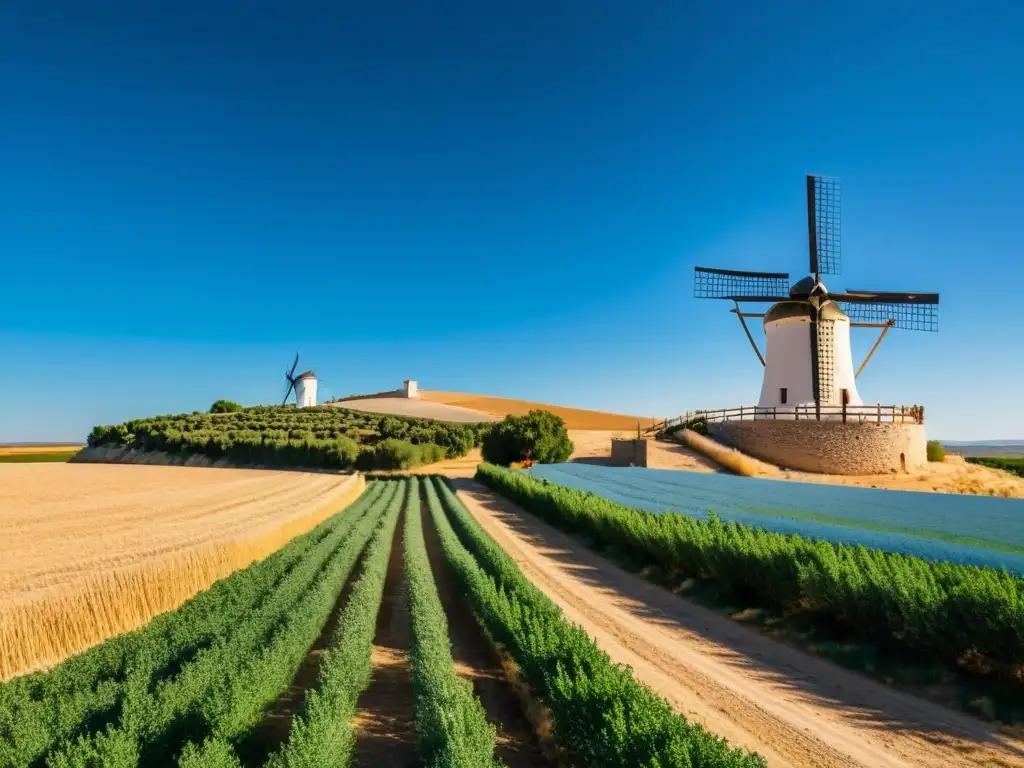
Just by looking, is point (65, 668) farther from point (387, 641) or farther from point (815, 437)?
point (815, 437)

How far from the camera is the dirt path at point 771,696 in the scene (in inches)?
217

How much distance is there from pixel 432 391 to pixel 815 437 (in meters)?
84.5

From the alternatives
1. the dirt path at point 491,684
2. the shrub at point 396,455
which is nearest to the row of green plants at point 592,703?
the dirt path at point 491,684

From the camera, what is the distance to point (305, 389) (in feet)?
282

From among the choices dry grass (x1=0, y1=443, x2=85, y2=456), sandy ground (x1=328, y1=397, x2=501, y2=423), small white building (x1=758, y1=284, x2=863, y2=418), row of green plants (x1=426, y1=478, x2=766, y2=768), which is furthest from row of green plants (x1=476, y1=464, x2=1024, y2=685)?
dry grass (x1=0, y1=443, x2=85, y2=456)

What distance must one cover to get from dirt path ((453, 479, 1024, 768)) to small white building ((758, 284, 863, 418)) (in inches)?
969

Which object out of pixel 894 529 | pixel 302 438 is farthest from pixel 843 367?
pixel 302 438

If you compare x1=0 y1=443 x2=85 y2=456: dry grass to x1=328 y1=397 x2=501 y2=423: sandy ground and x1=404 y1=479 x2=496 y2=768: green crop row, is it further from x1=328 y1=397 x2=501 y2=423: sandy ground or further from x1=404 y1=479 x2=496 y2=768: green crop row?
x1=404 y1=479 x2=496 y2=768: green crop row

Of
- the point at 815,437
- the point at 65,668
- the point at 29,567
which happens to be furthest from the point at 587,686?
the point at 815,437

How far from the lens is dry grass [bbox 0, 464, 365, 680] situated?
666 centimetres

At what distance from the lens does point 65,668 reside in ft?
18.9

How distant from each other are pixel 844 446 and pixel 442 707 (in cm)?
2979

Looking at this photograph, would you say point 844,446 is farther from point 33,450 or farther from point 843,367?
point 33,450

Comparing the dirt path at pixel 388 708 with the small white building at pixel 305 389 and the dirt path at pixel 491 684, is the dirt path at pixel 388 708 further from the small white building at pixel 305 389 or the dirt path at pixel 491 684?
the small white building at pixel 305 389
